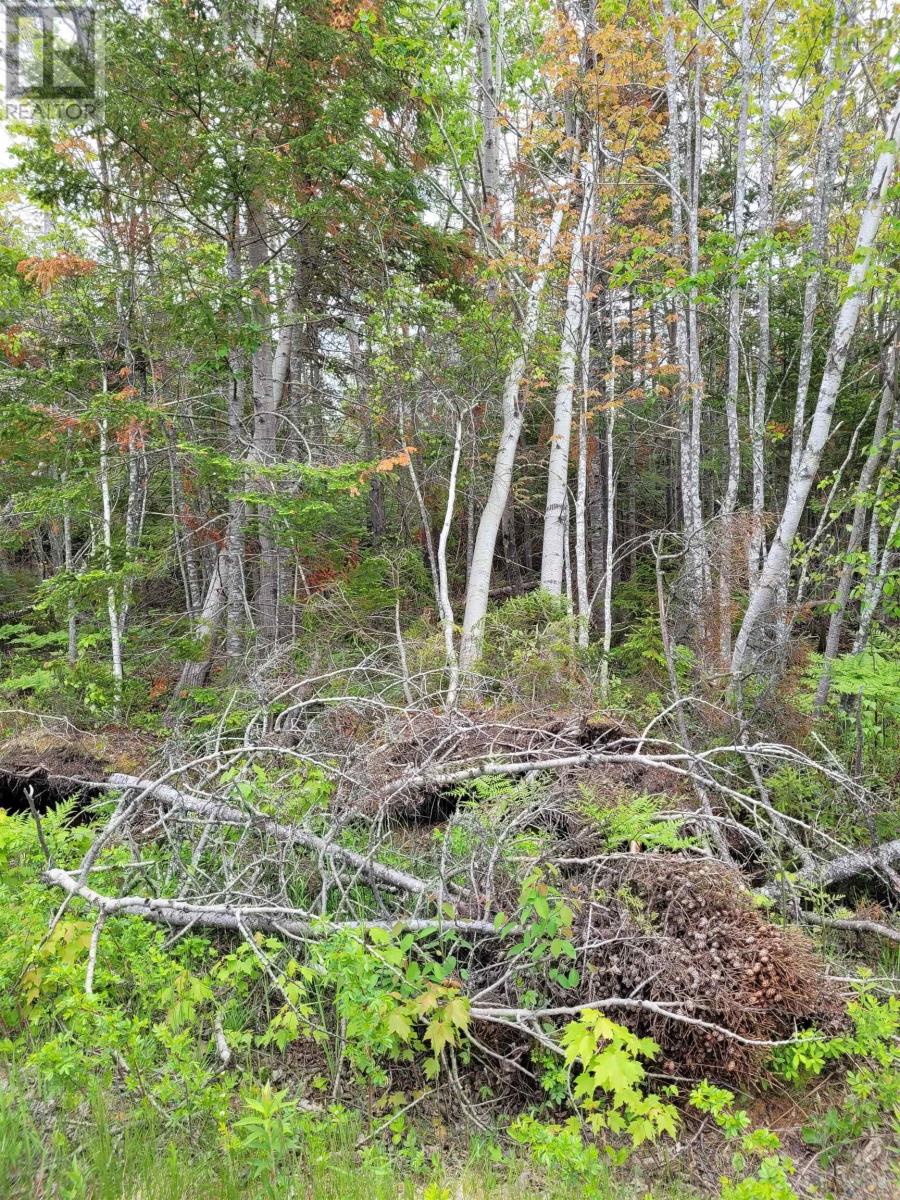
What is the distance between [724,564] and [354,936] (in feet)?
21.6

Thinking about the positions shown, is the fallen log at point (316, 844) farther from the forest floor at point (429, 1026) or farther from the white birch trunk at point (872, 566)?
the white birch trunk at point (872, 566)

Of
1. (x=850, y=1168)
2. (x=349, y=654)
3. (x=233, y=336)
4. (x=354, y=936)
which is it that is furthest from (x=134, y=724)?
(x=850, y=1168)

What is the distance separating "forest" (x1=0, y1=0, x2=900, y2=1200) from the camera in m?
2.67

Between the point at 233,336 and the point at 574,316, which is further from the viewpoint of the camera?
the point at 574,316

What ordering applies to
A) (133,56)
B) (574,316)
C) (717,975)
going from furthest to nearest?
(574,316) < (133,56) < (717,975)

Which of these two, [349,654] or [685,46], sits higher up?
[685,46]

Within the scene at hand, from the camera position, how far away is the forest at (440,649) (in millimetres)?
2668

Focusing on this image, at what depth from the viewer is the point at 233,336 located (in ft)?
24.1

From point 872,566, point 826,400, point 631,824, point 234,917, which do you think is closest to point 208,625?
point 234,917

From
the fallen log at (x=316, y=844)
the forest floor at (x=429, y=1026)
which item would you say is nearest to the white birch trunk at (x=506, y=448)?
the forest floor at (x=429, y=1026)

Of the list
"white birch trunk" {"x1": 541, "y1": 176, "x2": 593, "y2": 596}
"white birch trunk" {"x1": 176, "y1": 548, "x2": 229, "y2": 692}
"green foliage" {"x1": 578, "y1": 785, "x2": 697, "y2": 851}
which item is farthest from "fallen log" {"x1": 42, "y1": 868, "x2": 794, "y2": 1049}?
"white birch trunk" {"x1": 541, "y1": 176, "x2": 593, "y2": 596}

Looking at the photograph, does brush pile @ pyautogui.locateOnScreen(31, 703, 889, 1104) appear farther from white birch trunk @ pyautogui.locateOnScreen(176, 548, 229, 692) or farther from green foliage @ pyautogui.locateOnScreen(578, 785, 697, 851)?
white birch trunk @ pyautogui.locateOnScreen(176, 548, 229, 692)

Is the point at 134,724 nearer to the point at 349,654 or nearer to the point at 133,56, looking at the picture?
the point at 349,654

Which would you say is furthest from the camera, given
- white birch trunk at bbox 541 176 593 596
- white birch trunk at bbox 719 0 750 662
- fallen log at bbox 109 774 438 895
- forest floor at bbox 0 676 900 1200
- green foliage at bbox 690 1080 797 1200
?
white birch trunk at bbox 541 176 593 596
